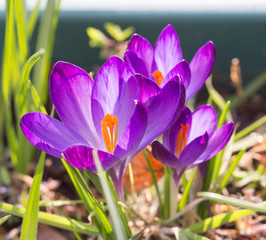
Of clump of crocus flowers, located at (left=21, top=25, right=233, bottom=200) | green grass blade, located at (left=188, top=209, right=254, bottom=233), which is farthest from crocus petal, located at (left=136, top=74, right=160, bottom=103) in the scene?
green grass blade, located at (left=188, top=209, right=254, bottom=233)

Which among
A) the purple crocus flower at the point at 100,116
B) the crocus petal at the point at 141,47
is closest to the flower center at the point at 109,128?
the purple crocus flower at the point at 100,116

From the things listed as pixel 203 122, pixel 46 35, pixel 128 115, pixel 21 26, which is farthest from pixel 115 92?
pixel 46 35

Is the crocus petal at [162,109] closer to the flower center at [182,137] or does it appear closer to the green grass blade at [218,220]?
the flower center at [182,137]

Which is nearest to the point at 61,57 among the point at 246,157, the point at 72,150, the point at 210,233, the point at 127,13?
the point at 127,13

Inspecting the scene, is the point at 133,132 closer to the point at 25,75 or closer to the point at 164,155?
the point at 164,155

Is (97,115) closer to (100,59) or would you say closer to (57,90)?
(57,90)

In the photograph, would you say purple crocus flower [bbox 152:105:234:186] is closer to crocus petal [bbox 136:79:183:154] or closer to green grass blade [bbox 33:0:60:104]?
crocus petal [bbox 136:79:183:154]
